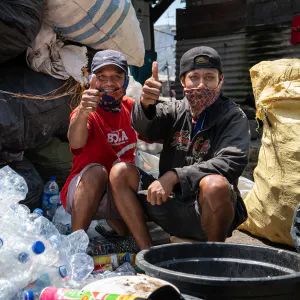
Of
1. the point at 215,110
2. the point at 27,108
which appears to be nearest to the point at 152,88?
the point at 215,110

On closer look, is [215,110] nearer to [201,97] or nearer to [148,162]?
[201,97]

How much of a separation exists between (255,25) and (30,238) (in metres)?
8.43

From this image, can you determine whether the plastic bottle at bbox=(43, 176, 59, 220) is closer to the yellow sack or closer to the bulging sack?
the bulging sack

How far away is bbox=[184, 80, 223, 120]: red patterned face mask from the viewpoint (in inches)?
90.1

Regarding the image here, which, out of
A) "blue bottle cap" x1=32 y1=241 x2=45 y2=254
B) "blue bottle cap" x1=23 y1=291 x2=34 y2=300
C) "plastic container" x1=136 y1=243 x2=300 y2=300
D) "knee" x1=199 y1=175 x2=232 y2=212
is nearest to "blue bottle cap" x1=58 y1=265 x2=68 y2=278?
"blue bottle cap" x1=32 y1=241 x2=45 y2=254

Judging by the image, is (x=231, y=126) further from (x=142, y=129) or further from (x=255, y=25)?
(x=255, y=25)

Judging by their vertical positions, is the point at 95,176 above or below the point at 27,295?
above

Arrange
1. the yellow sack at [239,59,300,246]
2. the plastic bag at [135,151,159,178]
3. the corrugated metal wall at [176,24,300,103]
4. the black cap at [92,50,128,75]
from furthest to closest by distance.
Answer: the corrugated metal wall at [176,24,300,103]
the plastic bag at [135,151,159,178]
the yellow sack at [239,59,300,246]
the black cap at [92,50,128,75]

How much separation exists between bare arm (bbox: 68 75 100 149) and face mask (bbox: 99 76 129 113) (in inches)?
6.1

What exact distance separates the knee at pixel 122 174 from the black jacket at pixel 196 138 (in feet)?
0.74

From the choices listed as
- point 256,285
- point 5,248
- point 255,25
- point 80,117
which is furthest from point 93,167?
point 255,25

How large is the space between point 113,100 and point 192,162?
0.61 metres

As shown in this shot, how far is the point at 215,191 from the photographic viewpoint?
6.79 feet

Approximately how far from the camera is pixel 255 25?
9328 mm
